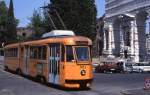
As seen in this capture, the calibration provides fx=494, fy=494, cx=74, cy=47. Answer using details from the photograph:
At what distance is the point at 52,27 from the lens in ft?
264

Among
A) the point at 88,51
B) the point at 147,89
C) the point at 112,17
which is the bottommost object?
the point at 147,89

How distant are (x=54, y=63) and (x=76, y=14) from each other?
51703mm

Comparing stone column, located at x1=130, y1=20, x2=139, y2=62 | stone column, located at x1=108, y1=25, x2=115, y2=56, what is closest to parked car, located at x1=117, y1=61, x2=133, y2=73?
stone column, located at x1=130, y1=20, x2=139, y2=62

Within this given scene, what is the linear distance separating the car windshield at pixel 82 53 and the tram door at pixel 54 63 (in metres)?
1.26

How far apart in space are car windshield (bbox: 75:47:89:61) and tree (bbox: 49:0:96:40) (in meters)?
51.7

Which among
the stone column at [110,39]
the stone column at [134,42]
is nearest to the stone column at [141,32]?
the stone column at [134,42]

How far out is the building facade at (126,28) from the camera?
98775mm

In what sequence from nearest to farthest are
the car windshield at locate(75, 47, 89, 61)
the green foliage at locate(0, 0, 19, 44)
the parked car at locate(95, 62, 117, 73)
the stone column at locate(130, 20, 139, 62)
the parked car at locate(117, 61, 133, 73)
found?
the car windshield at locate(75, 47, 89, 61), the parked car at locate(95, 62, 117, 73), the parked car at locate(117, 61, 133, 73), the stone column at locate(130, 20, 139, 62), the green foliage at locate(0, 0, 19, 44)

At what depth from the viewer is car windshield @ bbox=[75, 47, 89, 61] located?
2652cm

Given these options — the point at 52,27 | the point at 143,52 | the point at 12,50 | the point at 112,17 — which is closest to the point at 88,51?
the point at 12,50

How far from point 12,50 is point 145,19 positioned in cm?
6024

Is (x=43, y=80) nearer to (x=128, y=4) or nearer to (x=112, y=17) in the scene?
(x=128, y=4)

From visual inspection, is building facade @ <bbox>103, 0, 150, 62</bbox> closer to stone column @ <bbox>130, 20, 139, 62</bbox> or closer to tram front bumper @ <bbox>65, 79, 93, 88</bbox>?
stone column @ <bbox>130, 20, 139, 62</bbox>

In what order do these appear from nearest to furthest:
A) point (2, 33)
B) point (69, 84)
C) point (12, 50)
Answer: point (69, 84) < point (12, 50) < point (2, 33)
